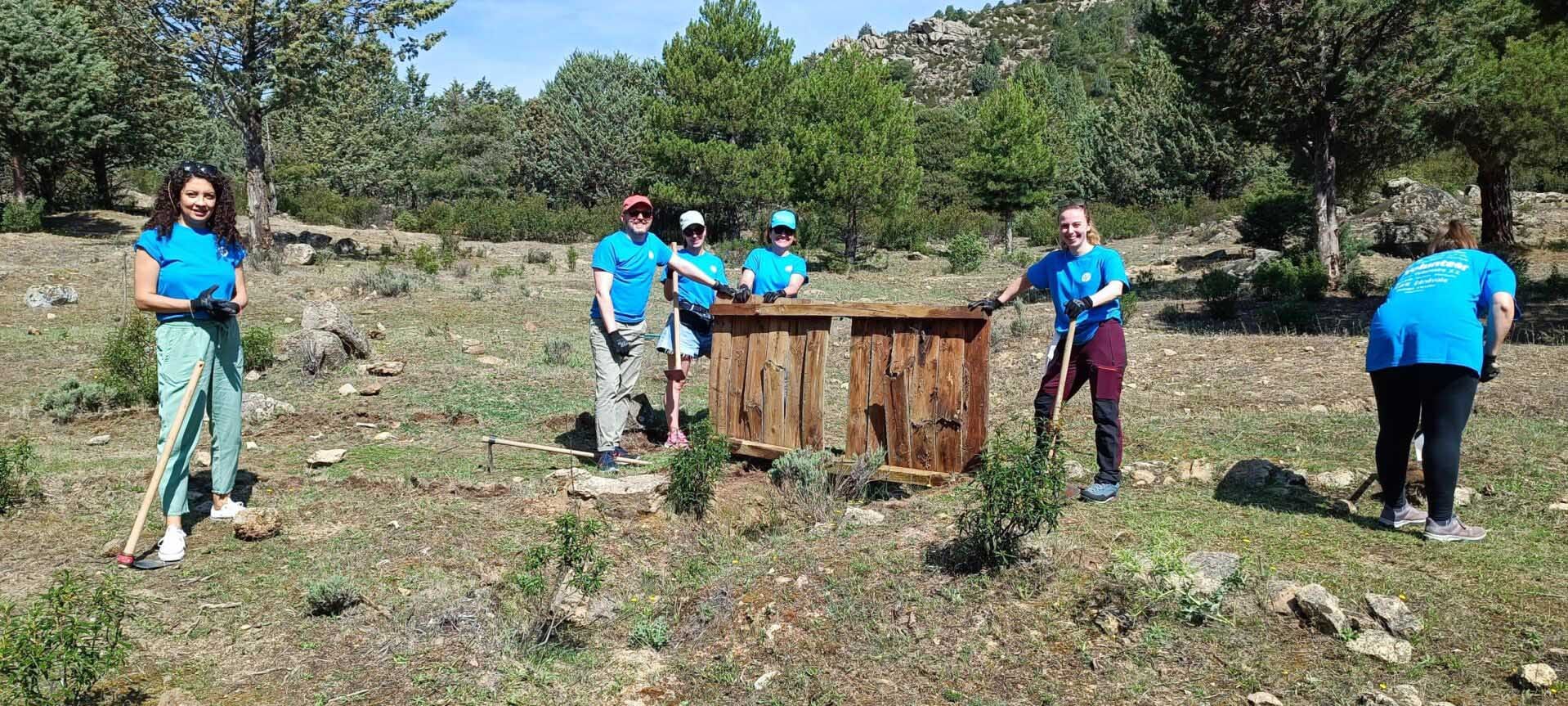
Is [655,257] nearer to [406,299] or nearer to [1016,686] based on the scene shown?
[1016,686]

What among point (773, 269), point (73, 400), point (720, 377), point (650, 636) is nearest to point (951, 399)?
point (720, 377)

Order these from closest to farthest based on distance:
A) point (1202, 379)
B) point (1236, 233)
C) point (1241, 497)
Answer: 1. point (1241, 497)
2. point (1202, 379)
3. point (1236, 233)

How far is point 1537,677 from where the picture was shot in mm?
3229

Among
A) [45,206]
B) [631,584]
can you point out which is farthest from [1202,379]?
[45,206]

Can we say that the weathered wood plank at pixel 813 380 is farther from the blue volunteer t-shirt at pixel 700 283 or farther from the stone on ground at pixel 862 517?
the blue volunteer t-shirt at pixel 700 283

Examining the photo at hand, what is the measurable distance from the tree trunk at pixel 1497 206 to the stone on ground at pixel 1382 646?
19869mm

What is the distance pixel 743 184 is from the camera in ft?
103

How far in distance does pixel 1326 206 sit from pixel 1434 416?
12.8 meters

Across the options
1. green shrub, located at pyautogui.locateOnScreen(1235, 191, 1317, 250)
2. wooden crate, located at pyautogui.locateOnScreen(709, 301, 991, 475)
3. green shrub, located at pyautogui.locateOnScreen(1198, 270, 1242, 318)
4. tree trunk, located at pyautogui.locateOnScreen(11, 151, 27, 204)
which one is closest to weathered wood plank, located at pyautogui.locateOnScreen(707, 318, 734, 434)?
wooden crate, located at pyautogui.locateOnScreen(709, 301, 991, 475)

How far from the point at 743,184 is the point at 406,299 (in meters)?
17.9

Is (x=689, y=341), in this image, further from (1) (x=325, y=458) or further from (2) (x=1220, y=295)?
(2) (x=1220, y=295)

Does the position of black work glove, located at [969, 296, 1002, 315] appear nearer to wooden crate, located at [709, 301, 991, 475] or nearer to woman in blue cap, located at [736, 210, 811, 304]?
wooden crate, located at [709, 301, 991, 475]

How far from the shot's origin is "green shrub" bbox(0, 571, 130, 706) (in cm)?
320

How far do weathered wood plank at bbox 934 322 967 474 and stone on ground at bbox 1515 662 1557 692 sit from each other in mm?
2638
